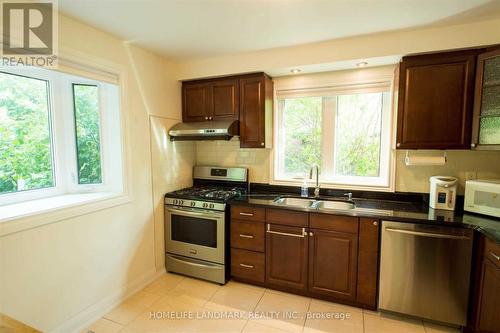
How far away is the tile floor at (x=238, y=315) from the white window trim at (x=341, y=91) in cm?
115

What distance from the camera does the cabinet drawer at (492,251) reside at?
1530 millimetres

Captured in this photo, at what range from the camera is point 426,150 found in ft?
7.50

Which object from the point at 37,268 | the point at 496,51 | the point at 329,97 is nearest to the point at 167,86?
the point at 329,97

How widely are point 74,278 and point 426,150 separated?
3.16 m

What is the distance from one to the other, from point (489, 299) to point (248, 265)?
180cm

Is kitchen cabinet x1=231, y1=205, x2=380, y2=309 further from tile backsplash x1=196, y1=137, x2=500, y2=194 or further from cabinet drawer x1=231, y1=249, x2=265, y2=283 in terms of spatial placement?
tile backsplash x1=196, y1=137, x2=500, y2=194

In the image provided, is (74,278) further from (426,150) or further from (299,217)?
(426,150)

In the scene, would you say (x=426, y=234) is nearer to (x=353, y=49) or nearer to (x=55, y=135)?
(x=353, y=49)

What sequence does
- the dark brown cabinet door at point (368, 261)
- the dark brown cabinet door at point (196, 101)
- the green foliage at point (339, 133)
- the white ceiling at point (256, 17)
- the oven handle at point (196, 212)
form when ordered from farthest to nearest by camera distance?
the dark brown cabinet door at point (196, 101)
the green foliage at point (339, 133)
the oven handle at point (196, 212)
the dark brown cabinet door at point (368, 261)
the white ceiling at point (256, 17)

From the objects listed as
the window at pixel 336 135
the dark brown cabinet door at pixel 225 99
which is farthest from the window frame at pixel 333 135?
the dark brown cabinet door at pixel 225 99

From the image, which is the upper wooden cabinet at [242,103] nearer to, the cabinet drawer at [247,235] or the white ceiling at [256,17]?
the white ceiling at [256,17]

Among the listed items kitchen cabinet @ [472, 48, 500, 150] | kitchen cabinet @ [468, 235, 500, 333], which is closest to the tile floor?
kitchen cabinet @ [468, 235, 500, 333]

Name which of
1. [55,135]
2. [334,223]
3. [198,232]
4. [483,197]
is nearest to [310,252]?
[334,223]

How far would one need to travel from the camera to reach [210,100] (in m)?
2.82
